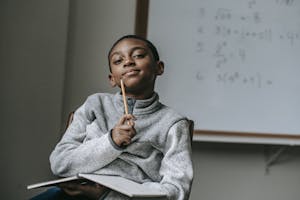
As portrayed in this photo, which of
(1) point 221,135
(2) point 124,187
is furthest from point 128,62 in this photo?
(1) point 221,135

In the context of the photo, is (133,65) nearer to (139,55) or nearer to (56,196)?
(139,55)

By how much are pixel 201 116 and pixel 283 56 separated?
1.39 feet

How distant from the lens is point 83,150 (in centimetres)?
102

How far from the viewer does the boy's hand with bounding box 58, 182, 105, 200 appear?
1.02 meters

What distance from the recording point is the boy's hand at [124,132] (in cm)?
97

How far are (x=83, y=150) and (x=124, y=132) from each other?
0.38 feet

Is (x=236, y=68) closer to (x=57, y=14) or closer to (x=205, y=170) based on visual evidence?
(x=205, y=170)

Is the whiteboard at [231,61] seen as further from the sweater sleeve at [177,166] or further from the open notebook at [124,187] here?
the open notebook at [124,187]

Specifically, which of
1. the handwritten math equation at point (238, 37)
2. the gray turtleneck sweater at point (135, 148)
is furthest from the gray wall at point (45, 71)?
the gray turtleneck sweater at point (135, 148)

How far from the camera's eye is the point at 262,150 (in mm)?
1918

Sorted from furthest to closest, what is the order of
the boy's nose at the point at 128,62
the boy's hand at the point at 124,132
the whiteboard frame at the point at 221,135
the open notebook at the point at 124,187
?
the whiteboard frame at the point at 221,135, the boy's nose at the point at 128,62, the boy's hand at the point at 124,132, the open notebook at the point at 124,187

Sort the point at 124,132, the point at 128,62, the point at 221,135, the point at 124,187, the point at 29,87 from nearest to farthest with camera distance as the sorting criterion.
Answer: the point at 124,187, the point at 124,132, the point at 128,62, the point at 29,87, the point at 221,135

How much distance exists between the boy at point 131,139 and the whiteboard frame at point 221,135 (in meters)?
0.63

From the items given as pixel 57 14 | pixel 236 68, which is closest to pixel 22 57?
pixel 57 14
